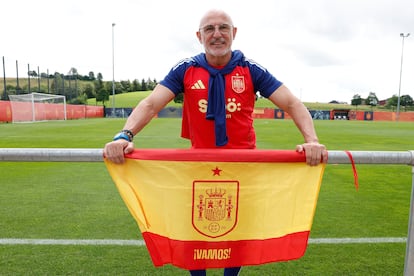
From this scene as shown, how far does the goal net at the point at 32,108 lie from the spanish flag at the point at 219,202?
30.5 metres

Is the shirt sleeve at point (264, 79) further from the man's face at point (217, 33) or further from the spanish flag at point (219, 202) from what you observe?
the spanish flag at point (219, 202)

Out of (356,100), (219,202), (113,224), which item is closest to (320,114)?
(356,100)

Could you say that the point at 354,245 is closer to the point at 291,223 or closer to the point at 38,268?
the point at 291,223

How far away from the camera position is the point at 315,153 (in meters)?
2.04

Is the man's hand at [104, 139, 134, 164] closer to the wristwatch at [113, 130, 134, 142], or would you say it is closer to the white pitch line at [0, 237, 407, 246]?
the wristwatch at [113, 130, 134, 142]

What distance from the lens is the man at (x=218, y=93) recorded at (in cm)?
232

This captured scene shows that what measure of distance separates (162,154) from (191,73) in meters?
0.65

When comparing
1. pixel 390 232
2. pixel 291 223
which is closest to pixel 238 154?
pixel 291 223

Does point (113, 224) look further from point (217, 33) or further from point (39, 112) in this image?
point (39, 112)

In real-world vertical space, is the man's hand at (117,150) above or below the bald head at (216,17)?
below

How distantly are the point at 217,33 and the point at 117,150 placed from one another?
96cm

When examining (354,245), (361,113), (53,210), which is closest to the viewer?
(354,245)

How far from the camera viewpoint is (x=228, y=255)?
7.19 feet

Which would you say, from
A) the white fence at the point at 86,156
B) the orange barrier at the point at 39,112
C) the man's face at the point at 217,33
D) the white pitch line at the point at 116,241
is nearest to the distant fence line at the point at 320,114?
the orange barrier at the point at 39,112
